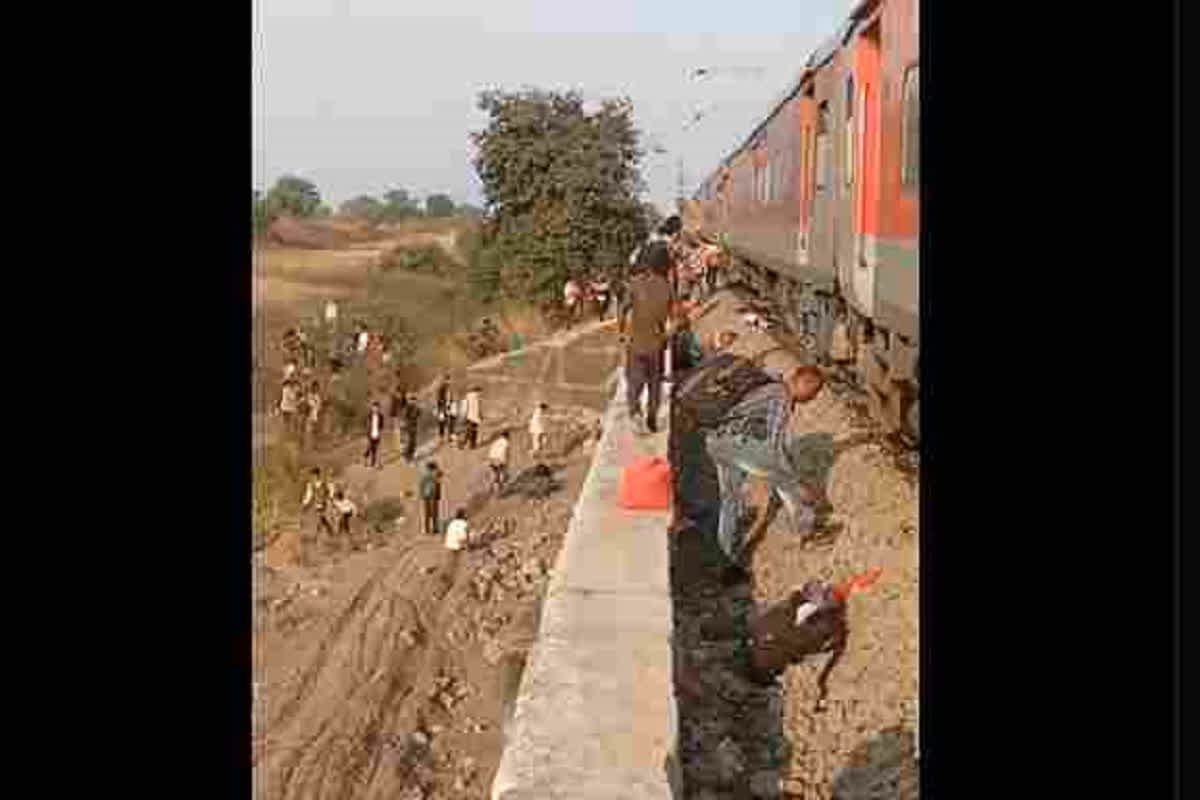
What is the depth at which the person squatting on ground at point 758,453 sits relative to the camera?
20.9 feet

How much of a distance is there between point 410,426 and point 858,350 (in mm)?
8616

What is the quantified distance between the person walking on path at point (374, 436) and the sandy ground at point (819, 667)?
835cm

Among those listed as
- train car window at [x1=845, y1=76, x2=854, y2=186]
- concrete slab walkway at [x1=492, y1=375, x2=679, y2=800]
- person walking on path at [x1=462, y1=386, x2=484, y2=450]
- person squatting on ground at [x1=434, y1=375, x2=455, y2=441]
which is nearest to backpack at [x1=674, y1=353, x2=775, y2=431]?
train car window at [x1=845, y1=76, x2=854, y2=186]

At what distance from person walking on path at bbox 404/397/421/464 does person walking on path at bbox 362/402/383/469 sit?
33 cm

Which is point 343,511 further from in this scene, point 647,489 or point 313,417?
point 647,489

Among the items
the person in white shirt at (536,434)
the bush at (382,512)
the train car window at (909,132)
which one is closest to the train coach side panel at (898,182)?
the train car window at (909,132)

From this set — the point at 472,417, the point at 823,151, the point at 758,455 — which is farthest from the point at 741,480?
the point at 472,417

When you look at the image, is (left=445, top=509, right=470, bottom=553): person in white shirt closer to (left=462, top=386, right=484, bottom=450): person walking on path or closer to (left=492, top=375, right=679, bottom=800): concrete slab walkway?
(left=492, top=375, right=679, bottom=800): concrete slab walkway

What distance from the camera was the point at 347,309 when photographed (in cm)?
2298

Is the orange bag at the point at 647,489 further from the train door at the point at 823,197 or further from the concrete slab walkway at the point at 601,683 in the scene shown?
the train door at the point at 823,197
